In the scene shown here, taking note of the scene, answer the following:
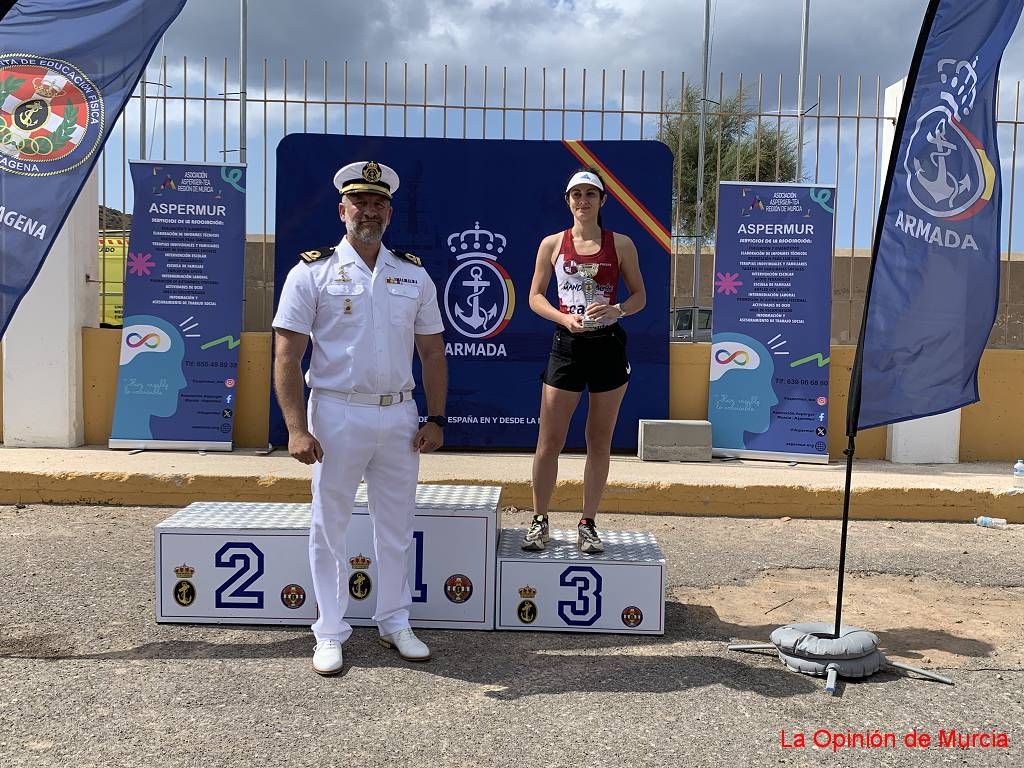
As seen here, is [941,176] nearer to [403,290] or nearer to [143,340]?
[403,290]

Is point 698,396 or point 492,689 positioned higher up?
point 698,396

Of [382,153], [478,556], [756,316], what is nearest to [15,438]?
[382,153]

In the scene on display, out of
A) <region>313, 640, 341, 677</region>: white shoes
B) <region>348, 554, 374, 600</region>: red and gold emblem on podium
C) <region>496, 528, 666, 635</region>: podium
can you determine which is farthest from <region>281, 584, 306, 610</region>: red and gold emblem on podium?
<region>496, 528, 666, 635</region>: podium

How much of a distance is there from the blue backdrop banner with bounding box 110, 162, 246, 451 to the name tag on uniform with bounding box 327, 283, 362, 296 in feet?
14.5

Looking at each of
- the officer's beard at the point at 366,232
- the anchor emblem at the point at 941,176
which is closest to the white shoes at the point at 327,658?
the officer's beard at the point at 366,232

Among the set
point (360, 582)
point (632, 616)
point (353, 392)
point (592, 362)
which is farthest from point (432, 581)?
point (592, 362)

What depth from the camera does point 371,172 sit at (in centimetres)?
362

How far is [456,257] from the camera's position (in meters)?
7.85

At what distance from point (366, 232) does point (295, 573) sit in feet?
5.05

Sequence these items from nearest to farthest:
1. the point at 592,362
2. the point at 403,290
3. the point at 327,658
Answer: the point at 327,658 → the point at 403,290 → the point at 592,362

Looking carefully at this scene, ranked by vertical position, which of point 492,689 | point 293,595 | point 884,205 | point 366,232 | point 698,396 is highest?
point 884,205

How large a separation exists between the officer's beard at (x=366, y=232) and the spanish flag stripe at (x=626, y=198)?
4.50 m

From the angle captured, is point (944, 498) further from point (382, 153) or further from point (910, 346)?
point (382, 153)

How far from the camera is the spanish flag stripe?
7.83m
